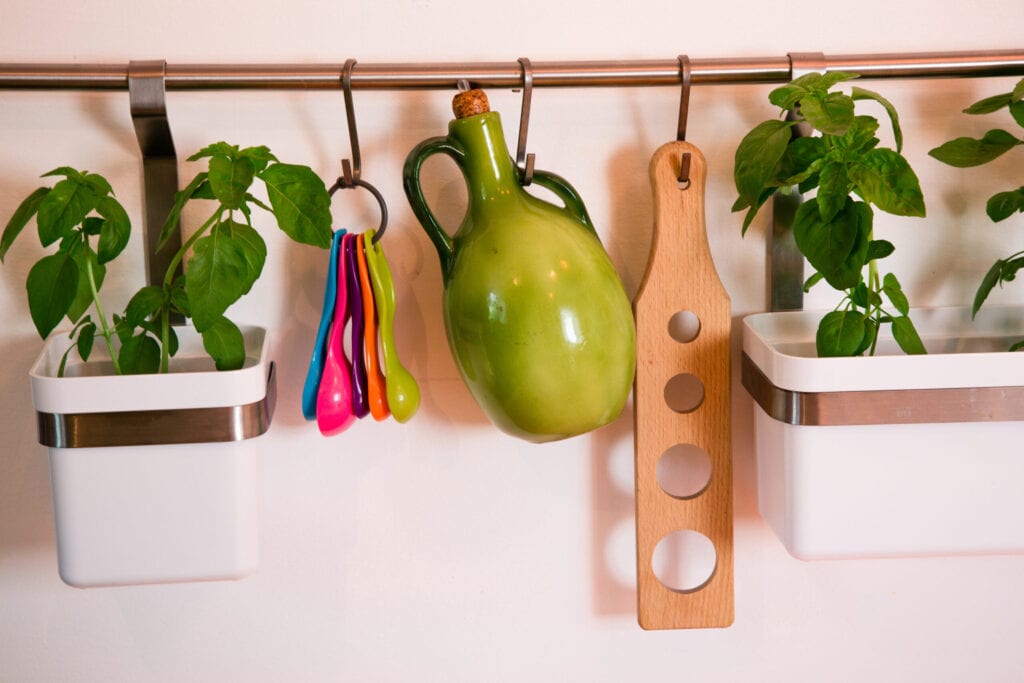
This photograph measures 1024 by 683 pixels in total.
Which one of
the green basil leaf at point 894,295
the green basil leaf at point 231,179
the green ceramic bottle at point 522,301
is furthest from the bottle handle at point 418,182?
the green basil leaf at point 894,295

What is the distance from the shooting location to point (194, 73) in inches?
26.3

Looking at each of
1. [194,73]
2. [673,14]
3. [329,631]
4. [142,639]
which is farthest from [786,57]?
[142,639]

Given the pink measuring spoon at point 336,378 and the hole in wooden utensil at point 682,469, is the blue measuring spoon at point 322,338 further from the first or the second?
the hole in wooden utensil at point 682,469

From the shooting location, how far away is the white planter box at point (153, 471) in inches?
24.2

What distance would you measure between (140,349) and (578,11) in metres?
0.41

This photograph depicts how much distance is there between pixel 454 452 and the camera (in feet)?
2.53

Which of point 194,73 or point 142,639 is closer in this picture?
point 194,73

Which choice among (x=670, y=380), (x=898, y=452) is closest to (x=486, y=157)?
(x=670, y=380)

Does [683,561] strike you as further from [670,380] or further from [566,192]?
[566,192]

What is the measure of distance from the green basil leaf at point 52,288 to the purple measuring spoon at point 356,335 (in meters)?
0.18

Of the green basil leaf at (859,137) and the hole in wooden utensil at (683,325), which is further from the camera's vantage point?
the hole in wooden utensil at (683,325)

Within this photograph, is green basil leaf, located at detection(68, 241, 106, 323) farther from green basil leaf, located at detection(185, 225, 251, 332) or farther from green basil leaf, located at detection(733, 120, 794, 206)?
green basil leaf, located at detection(733, 120, 794, 206)

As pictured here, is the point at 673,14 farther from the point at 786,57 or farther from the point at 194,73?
the point at 194,73

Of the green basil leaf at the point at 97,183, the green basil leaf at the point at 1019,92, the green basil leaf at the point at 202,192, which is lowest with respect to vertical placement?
the green basil leaf at the point at 202,192
